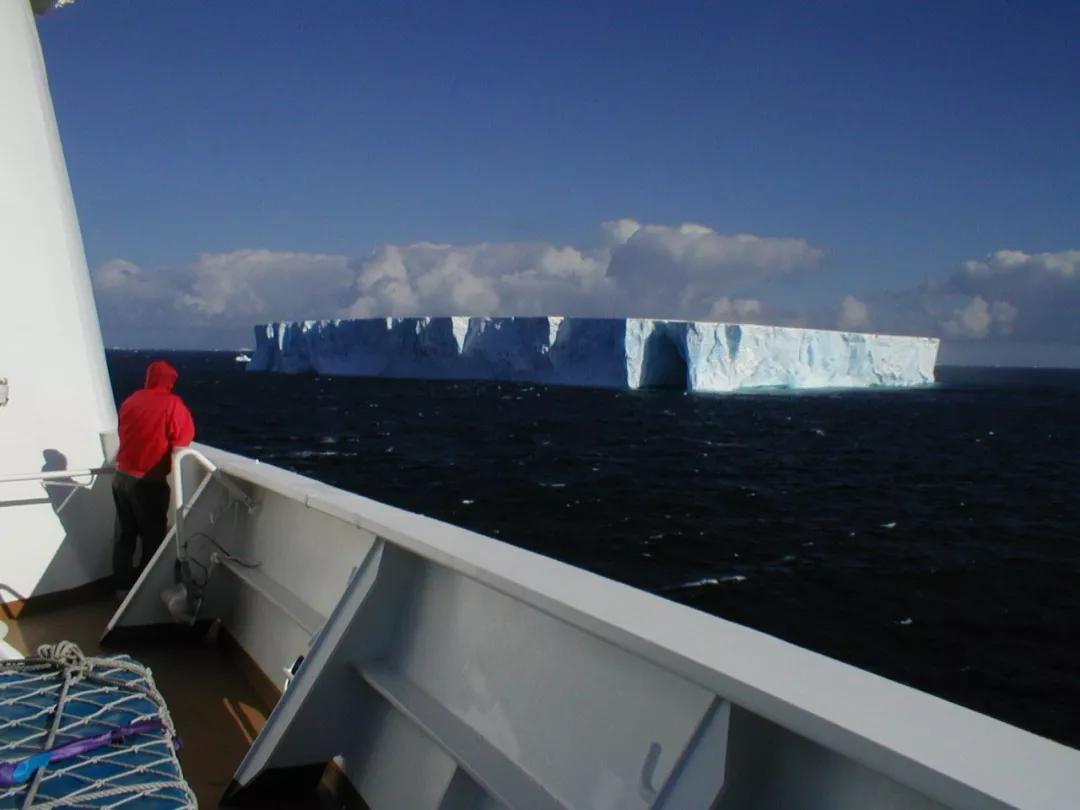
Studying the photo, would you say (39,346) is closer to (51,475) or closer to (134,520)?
(51,475)

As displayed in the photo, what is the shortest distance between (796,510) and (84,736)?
1348 centimetres

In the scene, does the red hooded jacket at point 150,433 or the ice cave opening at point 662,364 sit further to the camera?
the ice cave opening at point 662,364

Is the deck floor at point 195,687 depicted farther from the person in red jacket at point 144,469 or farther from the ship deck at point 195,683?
the person in red jacket at point 144,469

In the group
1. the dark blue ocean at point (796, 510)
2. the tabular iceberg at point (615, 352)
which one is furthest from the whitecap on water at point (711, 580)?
the tabular iceberg at point (615, 352)

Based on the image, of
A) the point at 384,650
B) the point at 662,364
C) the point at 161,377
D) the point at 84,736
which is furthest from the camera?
the point at 662,364

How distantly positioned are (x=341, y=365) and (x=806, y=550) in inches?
1444

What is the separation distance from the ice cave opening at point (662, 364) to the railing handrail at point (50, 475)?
109 feet

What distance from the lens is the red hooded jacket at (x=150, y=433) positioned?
3.09m

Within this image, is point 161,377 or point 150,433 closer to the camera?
point 150,433

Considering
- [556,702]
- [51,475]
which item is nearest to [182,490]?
[51,475]

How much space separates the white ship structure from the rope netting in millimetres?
30

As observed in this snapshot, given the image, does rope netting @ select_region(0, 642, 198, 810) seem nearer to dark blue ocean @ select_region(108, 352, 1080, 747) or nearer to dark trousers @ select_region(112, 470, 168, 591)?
dark trousers @ select_region(112, 470, 168, 591)

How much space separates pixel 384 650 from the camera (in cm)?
192

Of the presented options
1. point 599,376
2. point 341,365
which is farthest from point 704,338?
point 341,365
